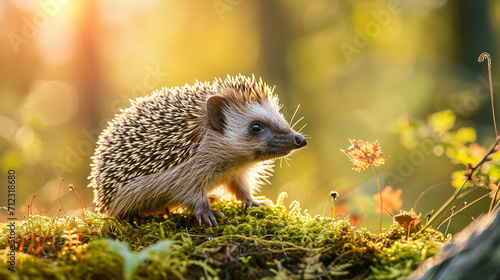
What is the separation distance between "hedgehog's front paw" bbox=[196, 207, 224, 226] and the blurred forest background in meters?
4.70

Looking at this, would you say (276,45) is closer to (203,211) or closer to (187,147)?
(187,147)

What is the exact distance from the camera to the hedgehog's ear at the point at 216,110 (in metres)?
4.84

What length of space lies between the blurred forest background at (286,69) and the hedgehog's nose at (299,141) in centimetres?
408

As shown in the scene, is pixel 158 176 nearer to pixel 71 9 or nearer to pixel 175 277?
pixel 175 277

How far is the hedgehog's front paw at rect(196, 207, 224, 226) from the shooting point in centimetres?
417

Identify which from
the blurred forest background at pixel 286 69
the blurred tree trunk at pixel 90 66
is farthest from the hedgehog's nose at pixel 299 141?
the blurred tree trunk at pixel 90 66

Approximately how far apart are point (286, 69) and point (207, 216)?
1007 centimetres

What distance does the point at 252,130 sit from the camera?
4906 millimetres

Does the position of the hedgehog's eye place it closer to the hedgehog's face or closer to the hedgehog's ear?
the hedgehog's face

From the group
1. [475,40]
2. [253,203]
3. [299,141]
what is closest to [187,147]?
[253,203]

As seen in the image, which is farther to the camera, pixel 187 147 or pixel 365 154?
Answer: pixel 187 147

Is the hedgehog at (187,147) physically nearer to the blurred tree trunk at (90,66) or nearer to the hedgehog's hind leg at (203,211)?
the hedgehog's hind leg at (203,211)

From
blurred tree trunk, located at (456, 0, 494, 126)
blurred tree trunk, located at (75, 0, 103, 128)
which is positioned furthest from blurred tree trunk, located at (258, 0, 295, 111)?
blurred tree trunk, located at (75, 0, 103, 128)

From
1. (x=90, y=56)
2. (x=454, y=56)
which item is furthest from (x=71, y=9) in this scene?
(x=454, y=56)
